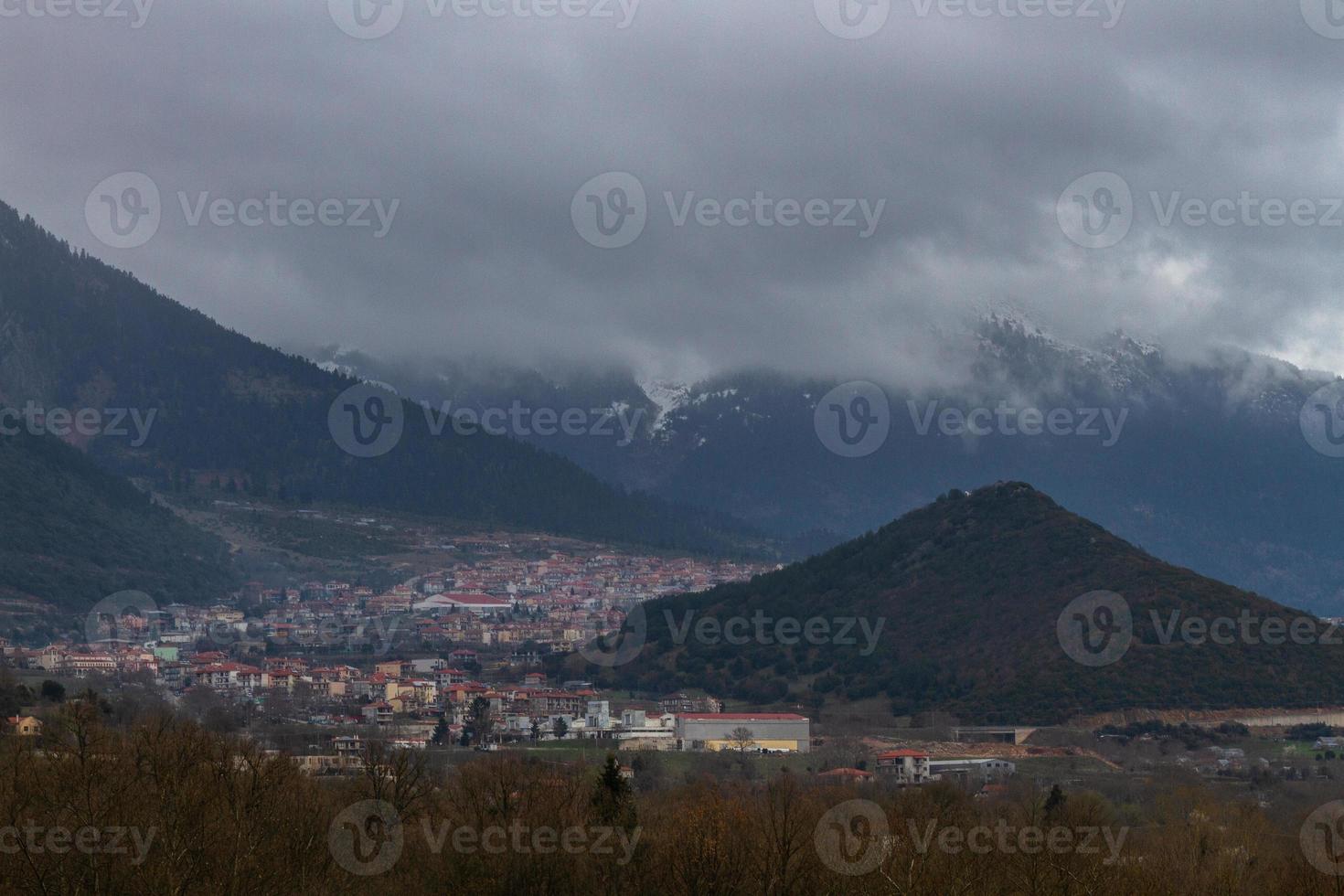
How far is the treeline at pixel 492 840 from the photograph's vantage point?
31.8 metres

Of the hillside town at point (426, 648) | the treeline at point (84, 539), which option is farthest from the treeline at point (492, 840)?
the treeline at point (84, 539)

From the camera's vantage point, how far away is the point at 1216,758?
75562 mm

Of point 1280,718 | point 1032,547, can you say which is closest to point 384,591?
point 1032,547

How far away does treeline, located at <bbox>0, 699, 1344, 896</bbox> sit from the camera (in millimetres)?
31844

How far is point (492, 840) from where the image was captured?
37.1 m

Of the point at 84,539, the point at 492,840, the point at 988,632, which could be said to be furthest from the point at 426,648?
the point at 492,840

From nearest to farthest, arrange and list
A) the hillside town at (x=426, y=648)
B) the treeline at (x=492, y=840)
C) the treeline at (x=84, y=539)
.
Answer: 1. the treeline at (x=492, y=840)
2. the hillside town at (x=426, y=648)
3. the treeline at (x=84, y=539)

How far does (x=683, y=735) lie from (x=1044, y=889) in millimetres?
53336

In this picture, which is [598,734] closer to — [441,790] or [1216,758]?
[1216,758]

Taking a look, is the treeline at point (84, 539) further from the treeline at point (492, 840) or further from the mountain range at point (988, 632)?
the treeline at point (492, 840)

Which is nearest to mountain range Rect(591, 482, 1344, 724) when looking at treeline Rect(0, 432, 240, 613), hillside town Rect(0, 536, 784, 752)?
hillside town Rect(0, 536, 784, 752)

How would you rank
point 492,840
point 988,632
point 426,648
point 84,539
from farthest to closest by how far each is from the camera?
point 84,539, point 426,648, point 988,632, point 492,840

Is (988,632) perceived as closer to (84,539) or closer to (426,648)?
(426,648)

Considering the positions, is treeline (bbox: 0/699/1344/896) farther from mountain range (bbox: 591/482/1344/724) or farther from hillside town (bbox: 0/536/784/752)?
mountain range (bbox: 591/482/1344/724)
